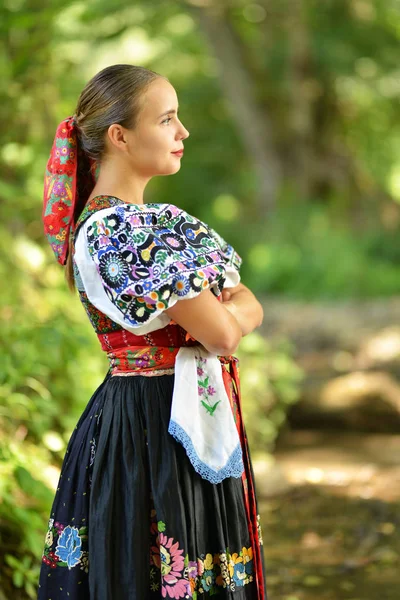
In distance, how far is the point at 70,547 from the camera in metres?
1.90

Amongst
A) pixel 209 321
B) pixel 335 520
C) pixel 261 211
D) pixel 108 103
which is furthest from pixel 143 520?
pixel 261 211

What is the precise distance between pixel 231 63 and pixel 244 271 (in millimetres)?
2919

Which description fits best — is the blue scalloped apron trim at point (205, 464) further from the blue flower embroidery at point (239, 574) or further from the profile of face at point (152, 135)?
the profile of face at point (152, 135)

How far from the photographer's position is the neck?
1877 mm

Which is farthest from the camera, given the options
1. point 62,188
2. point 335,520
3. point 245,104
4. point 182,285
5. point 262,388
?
point 245,104

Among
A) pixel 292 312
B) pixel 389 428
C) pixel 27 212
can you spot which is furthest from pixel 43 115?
pixel 292 312

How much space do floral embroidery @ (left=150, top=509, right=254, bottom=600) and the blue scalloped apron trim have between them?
0.44 feet

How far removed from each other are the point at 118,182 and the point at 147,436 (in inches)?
21.3

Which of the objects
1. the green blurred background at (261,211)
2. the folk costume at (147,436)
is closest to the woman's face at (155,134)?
the folk costume at (147,436)

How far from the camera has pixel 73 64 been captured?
14.2ft

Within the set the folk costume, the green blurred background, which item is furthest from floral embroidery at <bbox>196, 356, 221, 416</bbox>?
the green blurred background

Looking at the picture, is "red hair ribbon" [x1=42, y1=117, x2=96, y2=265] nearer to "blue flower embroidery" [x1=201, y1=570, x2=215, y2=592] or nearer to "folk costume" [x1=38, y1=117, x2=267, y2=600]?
"folk costume" [x1=38, y1=117, x2=267, y2=600]

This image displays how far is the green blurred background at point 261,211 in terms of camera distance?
126 inches

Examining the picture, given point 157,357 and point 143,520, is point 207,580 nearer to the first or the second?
point 143,520
